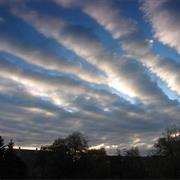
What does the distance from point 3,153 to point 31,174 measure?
33.2 metres

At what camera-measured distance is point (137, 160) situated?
141 meters

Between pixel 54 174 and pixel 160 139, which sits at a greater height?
pixel 160 139

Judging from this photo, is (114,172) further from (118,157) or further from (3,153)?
(3,153)

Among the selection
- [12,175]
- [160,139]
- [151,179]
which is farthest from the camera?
[160,139]

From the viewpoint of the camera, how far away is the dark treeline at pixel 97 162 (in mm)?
125125

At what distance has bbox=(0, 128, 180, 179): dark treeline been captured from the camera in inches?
4926

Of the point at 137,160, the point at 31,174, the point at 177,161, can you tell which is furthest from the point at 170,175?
the point at 31,174

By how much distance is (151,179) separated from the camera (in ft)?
394

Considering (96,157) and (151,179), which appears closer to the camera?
(151,179)

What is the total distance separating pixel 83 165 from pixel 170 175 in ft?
90.5

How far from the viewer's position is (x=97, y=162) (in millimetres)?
133250

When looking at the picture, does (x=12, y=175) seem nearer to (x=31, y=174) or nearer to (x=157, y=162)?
(x=31, y=174)

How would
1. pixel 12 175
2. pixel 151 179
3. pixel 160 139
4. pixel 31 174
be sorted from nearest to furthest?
pixel 12 175, pixel 151 179, pixel 160 139, pixel 31 174

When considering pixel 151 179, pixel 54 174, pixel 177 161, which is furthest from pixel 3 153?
pixel 177 161
